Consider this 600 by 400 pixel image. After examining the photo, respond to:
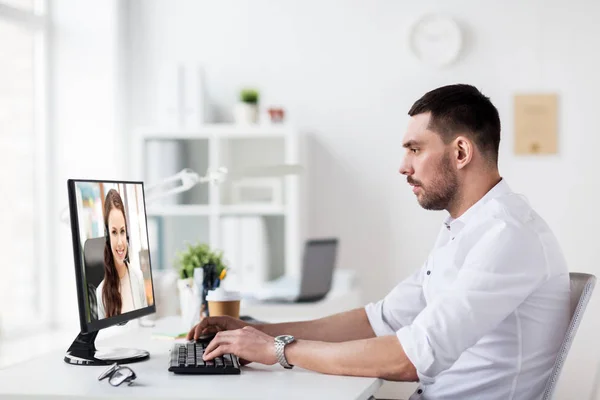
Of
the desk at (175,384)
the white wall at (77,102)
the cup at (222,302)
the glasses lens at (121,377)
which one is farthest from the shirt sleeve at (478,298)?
the white wall at (77,102)

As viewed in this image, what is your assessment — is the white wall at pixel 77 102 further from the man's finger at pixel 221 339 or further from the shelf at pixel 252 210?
the man's finger at pixel 221 339

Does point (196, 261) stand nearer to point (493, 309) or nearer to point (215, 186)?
point (493, 309)

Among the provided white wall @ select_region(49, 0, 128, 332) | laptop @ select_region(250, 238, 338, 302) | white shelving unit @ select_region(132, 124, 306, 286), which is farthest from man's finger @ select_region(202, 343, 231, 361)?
white wall @ select_region(49, 0, 128, 332)

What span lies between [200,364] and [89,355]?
1.03 feet

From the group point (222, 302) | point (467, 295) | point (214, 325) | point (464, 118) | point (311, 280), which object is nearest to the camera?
point (467, 295)

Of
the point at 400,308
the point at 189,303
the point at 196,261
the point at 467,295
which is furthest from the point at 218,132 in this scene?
the point at 467,295

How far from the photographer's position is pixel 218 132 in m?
4.64

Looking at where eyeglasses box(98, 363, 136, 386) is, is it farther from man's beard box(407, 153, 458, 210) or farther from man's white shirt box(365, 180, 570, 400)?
man's beard box(407, 153, 458, 210)

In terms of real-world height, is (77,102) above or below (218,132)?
above

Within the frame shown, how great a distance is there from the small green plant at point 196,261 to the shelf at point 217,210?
6.28ft

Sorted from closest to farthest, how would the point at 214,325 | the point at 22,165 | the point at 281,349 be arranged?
the point at 281,349 < the point at 214,325 < the point at 22,165

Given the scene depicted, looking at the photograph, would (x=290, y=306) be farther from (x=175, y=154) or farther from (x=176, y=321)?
(x=175, y=154)

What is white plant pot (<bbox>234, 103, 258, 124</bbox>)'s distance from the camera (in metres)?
4.68

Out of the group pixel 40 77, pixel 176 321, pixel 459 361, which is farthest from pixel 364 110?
pixel 459 361
